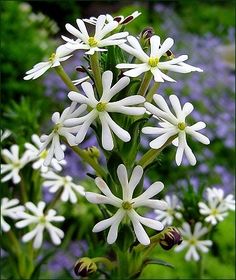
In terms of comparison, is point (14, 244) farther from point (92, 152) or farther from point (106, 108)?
point (106, 108)

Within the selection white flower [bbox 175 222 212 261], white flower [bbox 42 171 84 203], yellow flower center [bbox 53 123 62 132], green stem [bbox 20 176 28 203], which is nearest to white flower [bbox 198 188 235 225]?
white flower [bbox 175 222 212 261]

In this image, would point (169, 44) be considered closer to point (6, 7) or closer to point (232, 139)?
point (232, 139)

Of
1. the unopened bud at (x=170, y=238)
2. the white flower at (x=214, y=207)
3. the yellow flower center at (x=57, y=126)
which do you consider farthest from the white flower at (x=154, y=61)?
the white flower at (x=214, y=207)

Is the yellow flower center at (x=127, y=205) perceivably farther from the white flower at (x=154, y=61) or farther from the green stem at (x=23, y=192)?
the green stem at (x=23, y=192)

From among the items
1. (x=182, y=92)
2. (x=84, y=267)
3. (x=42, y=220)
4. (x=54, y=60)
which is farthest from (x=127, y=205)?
(x=182, y=92)

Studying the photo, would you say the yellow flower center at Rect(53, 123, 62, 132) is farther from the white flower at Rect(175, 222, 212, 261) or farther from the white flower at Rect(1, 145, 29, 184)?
the white flower at Rect(175, 222, 212, 261)
